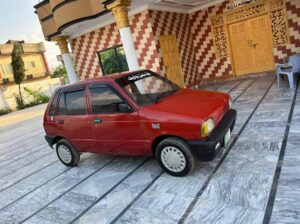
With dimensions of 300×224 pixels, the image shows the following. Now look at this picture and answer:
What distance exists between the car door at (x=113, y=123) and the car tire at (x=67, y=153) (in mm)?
761

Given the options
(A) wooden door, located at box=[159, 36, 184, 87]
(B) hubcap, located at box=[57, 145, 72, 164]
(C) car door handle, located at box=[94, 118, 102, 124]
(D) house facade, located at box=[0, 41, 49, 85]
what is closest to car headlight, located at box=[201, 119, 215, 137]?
(C) car door handle, located at box=[94, 118, 102, 124]

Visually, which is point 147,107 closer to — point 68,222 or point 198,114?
point 198,114

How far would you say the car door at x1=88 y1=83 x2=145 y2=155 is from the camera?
4.10 m

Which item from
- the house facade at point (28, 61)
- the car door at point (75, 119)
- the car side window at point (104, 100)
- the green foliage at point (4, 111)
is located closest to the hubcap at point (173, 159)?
the car side window at point (104, 100)

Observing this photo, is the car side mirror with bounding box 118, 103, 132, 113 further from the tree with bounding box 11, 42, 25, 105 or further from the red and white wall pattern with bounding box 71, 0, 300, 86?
the tree with bounding box 11, 42, 25, 105

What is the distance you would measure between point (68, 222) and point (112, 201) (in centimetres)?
62

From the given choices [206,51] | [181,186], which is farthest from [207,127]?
[206,51]

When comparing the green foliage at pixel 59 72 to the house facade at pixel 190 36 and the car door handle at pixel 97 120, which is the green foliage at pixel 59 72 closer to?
the house facade at pixel 190 36

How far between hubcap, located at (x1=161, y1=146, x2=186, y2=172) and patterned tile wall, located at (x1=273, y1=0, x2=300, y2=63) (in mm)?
7923

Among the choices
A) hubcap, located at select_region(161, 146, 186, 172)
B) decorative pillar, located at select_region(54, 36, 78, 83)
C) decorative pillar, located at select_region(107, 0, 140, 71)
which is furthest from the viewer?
decorative pillar, located at select_region(54, 36, 78, 83)

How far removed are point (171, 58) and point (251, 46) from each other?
3.26 meters

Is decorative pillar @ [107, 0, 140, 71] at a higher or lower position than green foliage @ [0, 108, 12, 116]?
higher

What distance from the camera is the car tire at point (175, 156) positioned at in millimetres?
3738

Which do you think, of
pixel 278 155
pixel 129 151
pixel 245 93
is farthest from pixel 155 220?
pixel 245 93
